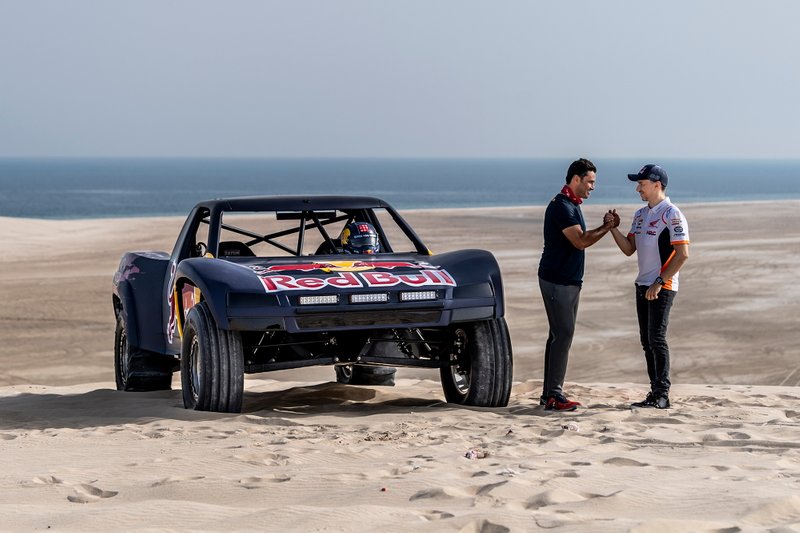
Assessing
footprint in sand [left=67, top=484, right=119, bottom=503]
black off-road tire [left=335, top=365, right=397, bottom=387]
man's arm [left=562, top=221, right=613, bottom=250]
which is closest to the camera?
footprint in sand [left=67, top=484, right=119, bottom=503]

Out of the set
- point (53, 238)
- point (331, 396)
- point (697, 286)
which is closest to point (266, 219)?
point (53, 238)

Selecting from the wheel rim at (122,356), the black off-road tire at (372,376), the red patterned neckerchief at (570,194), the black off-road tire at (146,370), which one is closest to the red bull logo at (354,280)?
the red patterned neckerchief at (570,194)


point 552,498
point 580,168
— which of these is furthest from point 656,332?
point 552,498

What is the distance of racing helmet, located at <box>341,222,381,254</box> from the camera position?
29.2 ft

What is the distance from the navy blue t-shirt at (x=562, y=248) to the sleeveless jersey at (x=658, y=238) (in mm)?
423

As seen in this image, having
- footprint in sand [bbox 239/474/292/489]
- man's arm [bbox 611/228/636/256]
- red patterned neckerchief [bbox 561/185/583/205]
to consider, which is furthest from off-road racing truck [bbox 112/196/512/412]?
footprint in sand [bbox 239/474/292/489]

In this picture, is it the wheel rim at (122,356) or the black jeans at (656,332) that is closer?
the black jeans at (656,332)

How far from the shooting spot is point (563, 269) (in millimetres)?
8156

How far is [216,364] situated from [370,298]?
110cm

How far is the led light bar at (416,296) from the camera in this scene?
7.52 metres

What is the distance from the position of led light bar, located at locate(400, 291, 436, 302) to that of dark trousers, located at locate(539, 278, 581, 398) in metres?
0.94

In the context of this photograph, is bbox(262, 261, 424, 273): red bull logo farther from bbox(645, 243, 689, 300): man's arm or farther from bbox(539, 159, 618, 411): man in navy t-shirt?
bbox(645, 243, 689, 300): man's arm

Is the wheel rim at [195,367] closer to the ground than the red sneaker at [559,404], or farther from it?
farther from it

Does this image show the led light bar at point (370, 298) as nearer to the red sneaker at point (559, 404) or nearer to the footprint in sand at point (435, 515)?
the red sneaker at point (559, 404)
